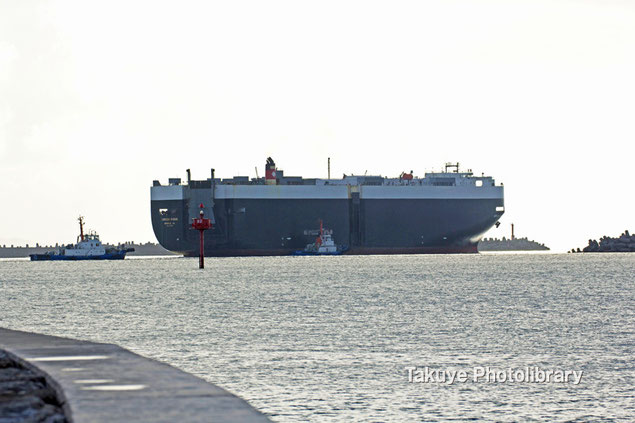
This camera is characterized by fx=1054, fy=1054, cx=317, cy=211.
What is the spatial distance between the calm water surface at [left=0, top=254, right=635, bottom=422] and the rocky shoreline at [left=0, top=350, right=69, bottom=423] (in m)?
5.13

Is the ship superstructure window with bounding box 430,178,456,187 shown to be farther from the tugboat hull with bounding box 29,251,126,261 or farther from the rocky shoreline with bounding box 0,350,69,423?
the rocky shoreline with bounding box 0,350,69,423

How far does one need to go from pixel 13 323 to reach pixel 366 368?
52.1 feet

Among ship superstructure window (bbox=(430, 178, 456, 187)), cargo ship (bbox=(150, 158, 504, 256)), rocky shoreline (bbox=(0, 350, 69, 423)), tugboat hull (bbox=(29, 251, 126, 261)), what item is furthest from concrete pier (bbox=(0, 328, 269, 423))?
ship superstructure window (bbox=(430, 178, 456, 187))

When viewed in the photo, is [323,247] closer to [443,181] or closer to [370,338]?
[443,181]

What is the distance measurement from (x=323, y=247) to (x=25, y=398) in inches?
4237

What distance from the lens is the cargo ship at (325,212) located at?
112125mm

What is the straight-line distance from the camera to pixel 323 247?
379 feet

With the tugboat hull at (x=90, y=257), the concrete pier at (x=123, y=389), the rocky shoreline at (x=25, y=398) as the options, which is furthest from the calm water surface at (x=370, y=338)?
the tugboat hull at (x=90, y=257)

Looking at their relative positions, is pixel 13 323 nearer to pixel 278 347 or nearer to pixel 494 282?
pixel 278 347

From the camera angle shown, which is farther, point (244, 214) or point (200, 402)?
point (244, 214)

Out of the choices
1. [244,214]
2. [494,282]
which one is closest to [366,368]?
[494,282]

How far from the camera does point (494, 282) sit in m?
58.8

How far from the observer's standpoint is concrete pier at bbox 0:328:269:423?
6.83 m

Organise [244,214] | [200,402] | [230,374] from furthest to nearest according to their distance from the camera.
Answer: [244,214]
[230,374]
[200,402]
